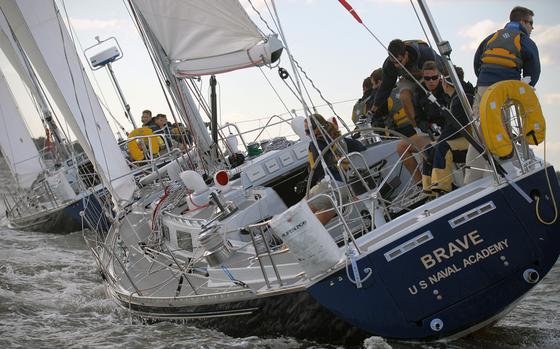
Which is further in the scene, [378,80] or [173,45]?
[173,45]

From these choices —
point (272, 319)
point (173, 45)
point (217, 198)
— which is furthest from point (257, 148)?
→ point (272, 319)

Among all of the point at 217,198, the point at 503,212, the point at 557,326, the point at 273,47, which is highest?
the point at 273,47

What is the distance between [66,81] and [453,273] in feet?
19.0

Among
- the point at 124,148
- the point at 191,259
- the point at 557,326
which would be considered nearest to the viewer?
the point at 557,326

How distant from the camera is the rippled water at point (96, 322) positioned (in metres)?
6.47

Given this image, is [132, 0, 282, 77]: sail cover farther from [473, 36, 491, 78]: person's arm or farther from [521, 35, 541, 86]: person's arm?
[521, 35, 541, 86]: person's arm

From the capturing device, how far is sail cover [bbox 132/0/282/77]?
9.06m

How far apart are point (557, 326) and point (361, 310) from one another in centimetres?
177

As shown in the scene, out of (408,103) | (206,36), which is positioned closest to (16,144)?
(206,36)

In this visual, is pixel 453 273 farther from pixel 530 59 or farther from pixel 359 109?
pixel 359 109

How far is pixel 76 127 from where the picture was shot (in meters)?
10.1

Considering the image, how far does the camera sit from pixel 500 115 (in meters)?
6.00

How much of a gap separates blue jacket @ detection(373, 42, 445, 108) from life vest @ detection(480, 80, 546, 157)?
138 cm

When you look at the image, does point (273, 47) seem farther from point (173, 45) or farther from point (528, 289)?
point (528, 289)
